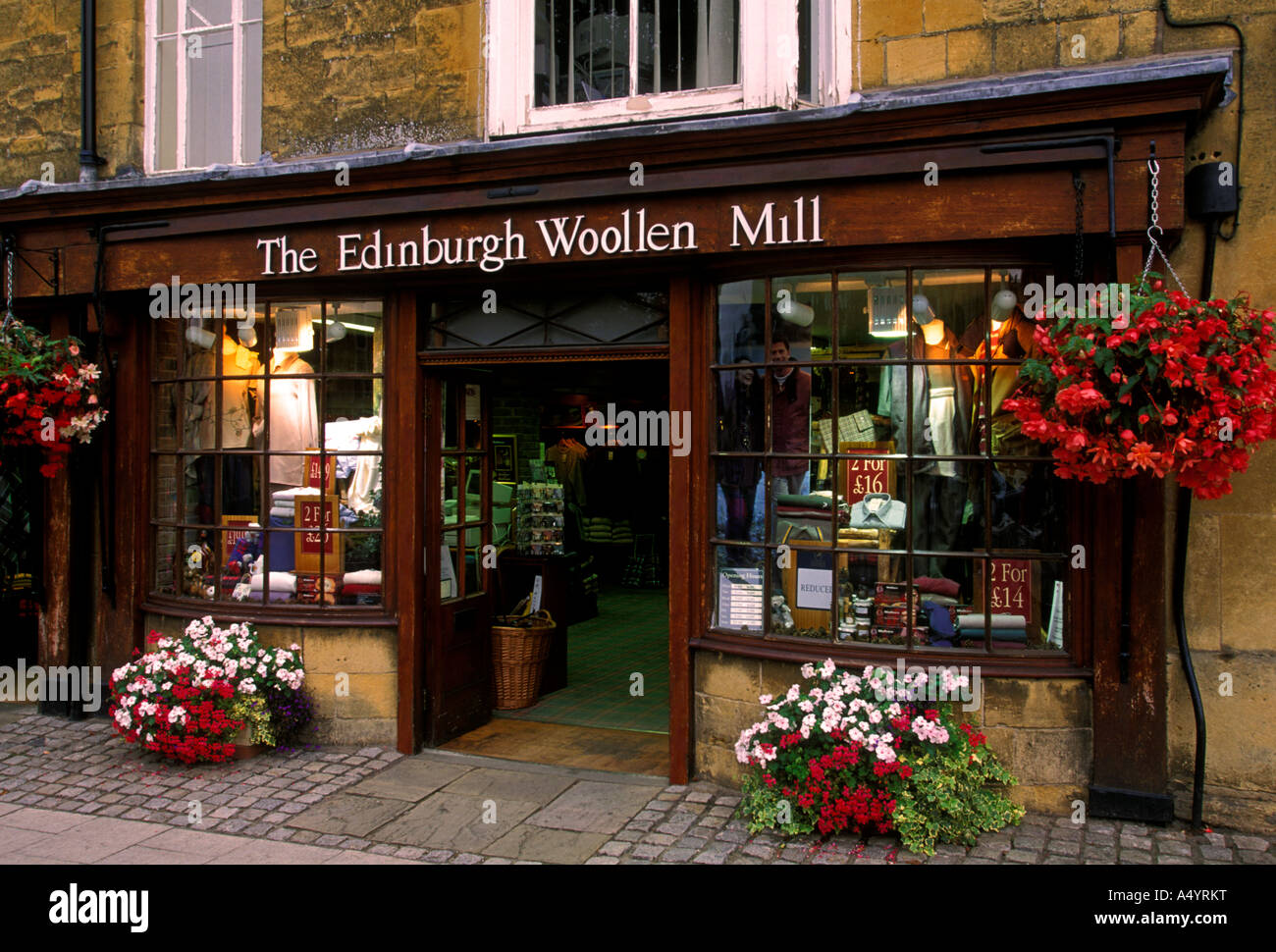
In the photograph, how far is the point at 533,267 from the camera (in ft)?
21.4

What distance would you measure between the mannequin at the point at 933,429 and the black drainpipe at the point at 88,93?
619cm

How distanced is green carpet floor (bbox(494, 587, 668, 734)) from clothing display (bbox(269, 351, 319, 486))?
248 centimetres

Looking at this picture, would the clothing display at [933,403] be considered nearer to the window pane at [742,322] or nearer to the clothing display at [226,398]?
the window pane at [742,322]

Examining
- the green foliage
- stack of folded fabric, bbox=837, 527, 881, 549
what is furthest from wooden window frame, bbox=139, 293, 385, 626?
the green foliage

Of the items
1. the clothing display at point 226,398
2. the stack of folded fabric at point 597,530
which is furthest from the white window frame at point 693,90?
the stack of folded fabric at point 597,530

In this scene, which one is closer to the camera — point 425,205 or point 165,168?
point 425,205

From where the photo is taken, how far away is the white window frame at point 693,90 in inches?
240

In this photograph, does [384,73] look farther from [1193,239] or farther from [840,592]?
[1193,239]

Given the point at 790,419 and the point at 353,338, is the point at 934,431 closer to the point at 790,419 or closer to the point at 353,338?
the point at 790,419

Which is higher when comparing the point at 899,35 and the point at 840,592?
the point at 899,35

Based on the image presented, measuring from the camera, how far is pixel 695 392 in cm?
626

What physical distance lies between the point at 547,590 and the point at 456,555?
1.37m
